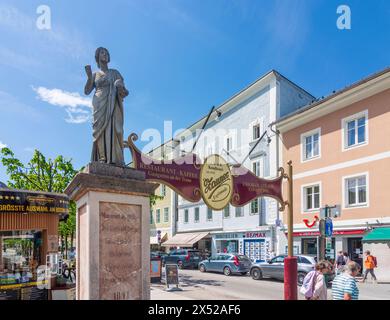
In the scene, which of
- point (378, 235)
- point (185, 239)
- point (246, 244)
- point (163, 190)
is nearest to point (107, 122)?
point (378, 235)

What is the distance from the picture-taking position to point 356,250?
2112 cm

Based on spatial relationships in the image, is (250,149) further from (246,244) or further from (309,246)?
(309,246)

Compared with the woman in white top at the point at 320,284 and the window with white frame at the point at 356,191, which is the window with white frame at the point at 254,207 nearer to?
the window with white frame at the point at 356,191

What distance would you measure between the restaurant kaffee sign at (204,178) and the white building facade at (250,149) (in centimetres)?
1361

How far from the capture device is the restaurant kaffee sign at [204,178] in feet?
28.3

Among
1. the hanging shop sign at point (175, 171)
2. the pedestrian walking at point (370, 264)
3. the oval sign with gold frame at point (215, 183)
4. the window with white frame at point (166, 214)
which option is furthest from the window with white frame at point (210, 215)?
the hanging shop sign at point (175, 171)

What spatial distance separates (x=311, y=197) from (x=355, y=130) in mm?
5224

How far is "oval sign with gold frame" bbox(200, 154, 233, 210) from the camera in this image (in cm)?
986

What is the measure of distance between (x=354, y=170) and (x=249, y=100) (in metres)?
12.3

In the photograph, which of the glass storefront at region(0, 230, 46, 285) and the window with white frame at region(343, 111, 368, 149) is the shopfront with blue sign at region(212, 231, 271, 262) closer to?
the window with white frame at region(343, 111, 368, 149)

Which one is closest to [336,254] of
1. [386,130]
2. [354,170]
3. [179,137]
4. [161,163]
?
[354,170]

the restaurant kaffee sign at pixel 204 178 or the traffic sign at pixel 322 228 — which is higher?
the restaurant kaffee sign at pixel 204 178

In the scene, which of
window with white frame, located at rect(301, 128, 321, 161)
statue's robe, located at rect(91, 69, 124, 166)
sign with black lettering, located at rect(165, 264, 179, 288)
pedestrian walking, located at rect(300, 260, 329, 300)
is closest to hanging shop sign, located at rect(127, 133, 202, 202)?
statue's robe, located at rect(91, 69, 124, 166)
